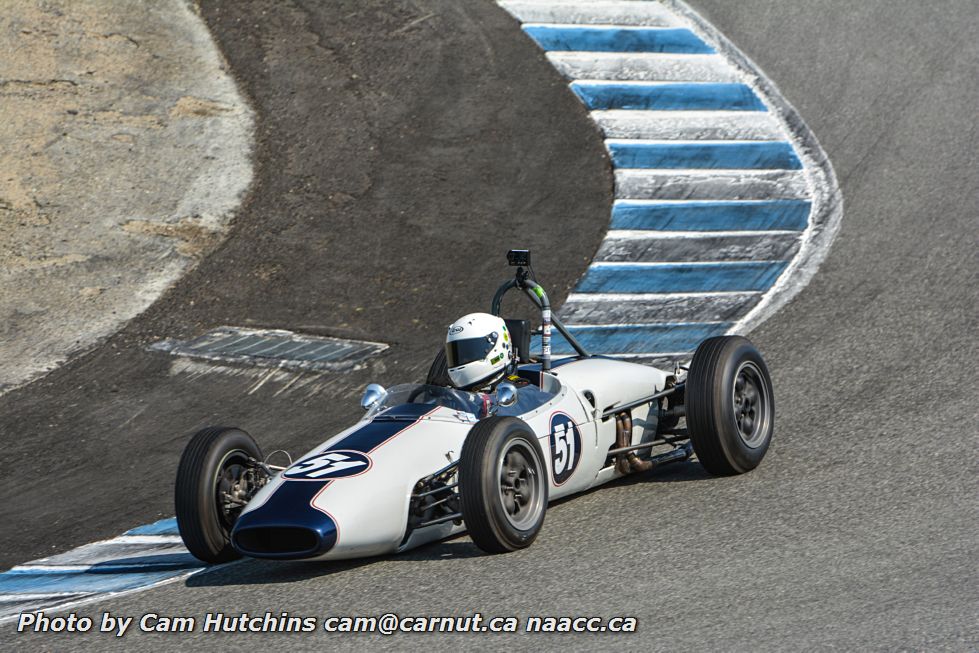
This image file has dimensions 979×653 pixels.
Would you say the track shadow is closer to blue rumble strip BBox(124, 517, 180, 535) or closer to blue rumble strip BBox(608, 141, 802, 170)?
blue rumble strip BBox(124, 517, 180, 535)

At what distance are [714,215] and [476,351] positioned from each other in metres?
5.52

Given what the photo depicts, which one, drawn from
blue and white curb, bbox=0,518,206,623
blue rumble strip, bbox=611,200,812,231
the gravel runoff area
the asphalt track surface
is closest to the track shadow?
the asphalt track surface

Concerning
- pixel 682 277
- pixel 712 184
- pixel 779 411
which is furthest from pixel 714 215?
pixel 779 411

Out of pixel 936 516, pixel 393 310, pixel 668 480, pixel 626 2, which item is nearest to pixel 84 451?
pixel 393 310

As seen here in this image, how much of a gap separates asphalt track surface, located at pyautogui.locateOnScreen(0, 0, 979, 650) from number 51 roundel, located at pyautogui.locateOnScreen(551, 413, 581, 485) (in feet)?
0.78

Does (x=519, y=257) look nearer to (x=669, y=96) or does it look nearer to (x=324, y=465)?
(x=324, y=465)

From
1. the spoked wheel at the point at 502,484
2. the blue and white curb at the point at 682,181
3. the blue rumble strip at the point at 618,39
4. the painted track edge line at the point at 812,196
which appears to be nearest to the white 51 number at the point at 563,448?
the spoked wheel at the point at 502,484

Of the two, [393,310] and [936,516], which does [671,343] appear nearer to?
[393,310]

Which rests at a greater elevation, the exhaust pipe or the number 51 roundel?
the number 51 roundel

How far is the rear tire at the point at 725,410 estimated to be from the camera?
23.9 feet

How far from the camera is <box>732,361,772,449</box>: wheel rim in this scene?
763 cm

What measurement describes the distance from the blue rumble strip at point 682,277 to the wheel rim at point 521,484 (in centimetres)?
466

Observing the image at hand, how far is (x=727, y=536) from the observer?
20.8ft

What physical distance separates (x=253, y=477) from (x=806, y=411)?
3.61 metres
